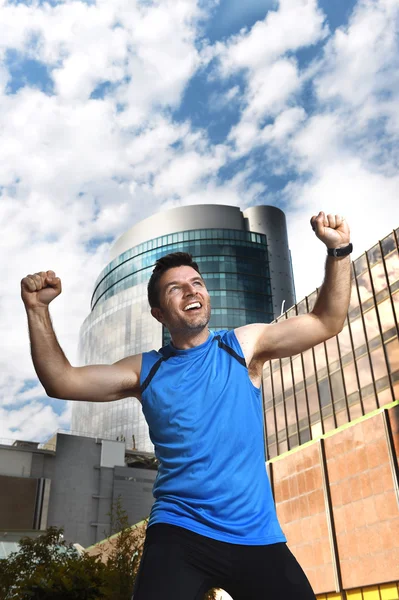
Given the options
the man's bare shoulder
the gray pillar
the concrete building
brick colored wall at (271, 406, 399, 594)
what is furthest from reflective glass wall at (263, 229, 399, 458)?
the gray pillar

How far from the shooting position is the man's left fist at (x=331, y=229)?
119 inches

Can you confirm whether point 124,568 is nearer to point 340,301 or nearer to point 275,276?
point 340,301

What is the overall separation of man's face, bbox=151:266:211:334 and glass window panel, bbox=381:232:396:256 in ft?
88.5

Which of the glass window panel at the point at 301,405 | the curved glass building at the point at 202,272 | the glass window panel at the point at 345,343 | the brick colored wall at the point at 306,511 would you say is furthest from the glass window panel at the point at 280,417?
the curved glass building at the point at 202,272

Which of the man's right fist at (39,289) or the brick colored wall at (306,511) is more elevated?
the brick colored wall at (306,511)

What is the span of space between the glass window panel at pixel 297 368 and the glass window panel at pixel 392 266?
800 centimetres

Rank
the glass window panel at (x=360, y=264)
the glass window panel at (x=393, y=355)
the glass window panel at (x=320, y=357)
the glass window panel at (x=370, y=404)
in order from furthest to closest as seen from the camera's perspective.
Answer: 1. the glass window panel at (x=320, y=357)
2. the glass window panel at (x=360, y=264)
3. the glass window panel at (x=370, y=404)
4. the glass window panel at (x=393, y=355)

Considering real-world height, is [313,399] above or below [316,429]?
above

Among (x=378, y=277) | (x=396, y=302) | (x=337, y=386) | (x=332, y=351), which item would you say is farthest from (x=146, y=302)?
(x=396, y=302)

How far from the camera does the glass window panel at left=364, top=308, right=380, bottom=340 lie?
28.4 meters

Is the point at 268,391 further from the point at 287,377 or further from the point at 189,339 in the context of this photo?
the point at 189,339

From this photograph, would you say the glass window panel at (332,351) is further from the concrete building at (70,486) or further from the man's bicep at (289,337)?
the concrete building at (70,486)

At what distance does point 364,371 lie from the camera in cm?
2842

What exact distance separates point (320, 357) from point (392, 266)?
23.0 feet
